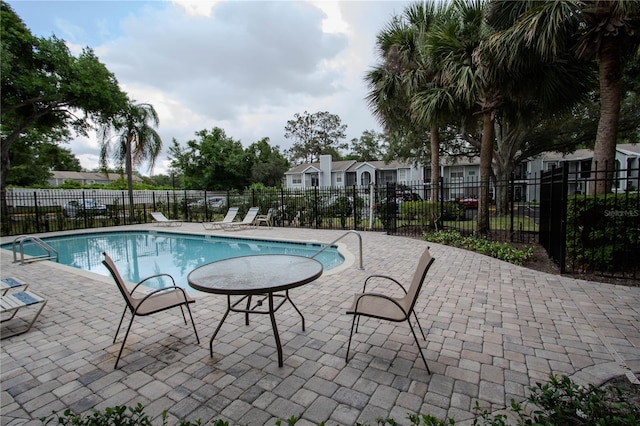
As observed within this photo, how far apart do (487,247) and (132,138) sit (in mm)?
17963

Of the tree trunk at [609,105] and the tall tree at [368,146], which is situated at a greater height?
the tall tree at [368,146]

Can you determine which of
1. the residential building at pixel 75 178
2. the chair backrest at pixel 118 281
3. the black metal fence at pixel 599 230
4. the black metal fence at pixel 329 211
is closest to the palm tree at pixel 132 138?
the black metal fence at pixel 329 211

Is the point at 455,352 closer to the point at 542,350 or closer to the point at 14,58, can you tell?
the point at 542,350

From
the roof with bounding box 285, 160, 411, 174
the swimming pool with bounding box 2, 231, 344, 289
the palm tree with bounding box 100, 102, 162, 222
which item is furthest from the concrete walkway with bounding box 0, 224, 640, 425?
the roof with bounding box 285, 160, 411, 174

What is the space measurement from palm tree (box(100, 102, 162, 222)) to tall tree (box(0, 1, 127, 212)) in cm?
76

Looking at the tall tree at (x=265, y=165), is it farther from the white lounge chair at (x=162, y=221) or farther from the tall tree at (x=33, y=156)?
the white lounge chair at (x=162, y=221)

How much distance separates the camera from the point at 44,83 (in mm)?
12352

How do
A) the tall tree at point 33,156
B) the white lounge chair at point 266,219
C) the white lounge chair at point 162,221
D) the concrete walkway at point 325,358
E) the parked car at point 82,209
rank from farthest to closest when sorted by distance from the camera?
the tall tree at point 33,156 → the parked car at point 82,209 → the white lounge chair at point 162,221 → the white lounge chair at point 266,219 → the concrete walkway at point 325,358

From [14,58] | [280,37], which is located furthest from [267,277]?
[14,58]

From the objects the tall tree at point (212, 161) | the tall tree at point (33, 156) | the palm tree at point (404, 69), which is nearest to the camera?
the palm tree at point (404, 69)

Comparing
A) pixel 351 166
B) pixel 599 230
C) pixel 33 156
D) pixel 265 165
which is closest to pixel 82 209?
pixel 33 156

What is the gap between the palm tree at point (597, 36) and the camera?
16.9 feet

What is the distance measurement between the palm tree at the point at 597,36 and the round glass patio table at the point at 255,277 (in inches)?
215

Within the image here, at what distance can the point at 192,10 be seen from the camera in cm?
785
